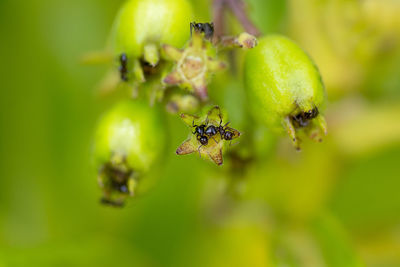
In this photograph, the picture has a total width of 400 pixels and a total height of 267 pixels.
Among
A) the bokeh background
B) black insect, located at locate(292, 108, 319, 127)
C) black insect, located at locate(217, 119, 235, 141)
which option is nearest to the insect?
black insect, located at locate(217, 119, 235, 141)

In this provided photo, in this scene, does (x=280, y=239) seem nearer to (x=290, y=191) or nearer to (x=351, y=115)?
(x=290, y=191)

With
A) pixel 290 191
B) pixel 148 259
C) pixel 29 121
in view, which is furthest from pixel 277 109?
pixel 29 121

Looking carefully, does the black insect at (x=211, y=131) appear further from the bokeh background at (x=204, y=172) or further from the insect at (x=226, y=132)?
the bokeh background at (x=204, y=172)

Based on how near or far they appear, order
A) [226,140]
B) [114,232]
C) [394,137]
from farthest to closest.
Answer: [114,232] → [394,137] → [226,140]

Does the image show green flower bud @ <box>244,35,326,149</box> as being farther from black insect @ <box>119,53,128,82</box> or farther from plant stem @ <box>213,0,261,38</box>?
black insect @ <box>119,53,128,82</box>

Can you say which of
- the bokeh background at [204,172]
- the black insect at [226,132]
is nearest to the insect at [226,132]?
the black insect at [226,132]
